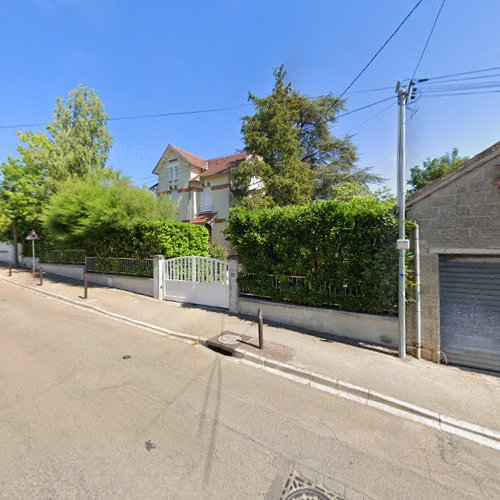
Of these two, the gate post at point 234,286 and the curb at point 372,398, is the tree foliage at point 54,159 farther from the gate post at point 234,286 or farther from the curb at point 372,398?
the curb at point 372,398

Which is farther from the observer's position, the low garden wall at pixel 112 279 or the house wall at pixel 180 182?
the house wall at pixel 180 182

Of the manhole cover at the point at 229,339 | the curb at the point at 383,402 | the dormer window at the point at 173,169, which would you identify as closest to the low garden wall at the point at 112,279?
the manhole cover at the point at 229,339

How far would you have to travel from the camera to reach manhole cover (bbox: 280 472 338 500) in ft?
7.59

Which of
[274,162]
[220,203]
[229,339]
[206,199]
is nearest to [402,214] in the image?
[229,339]

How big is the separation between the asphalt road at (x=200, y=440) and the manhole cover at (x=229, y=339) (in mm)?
949

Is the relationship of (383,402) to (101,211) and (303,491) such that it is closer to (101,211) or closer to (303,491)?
(303,491)

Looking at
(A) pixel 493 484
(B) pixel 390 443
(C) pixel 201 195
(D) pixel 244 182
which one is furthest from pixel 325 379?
(C) pixel 201 195

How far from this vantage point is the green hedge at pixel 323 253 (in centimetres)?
564

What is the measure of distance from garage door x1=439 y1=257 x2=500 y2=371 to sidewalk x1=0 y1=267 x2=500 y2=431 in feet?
1.11

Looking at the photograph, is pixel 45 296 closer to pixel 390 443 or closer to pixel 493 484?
pixel 390 443

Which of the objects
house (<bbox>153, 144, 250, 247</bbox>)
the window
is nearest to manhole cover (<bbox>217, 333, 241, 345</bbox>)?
house (<bbox>153, 144, 250, 247</bbox>)

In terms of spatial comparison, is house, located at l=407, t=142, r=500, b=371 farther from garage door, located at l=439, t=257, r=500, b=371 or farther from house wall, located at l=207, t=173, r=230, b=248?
house wall, located at l=207, t=173, r=230, b=248

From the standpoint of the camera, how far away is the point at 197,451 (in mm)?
2770

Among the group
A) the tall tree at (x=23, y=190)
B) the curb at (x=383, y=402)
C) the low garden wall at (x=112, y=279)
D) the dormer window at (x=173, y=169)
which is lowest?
the curb at (x=383, y=402)
